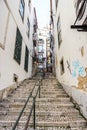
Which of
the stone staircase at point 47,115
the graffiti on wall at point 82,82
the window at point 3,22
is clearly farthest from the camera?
the window at point 3,22

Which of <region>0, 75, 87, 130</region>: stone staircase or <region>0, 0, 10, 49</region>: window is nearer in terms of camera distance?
<region>0, 75, 87, 130</region>: stone staircase

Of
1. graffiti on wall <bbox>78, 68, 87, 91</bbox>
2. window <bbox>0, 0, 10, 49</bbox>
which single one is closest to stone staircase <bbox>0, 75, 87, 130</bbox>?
graffiti on wall <bbox>78, 68, 87, 91</bbox>

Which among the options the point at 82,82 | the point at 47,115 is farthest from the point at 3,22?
the point at 47,115

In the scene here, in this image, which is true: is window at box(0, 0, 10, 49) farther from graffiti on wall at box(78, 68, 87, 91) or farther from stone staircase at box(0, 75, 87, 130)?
graffiti on wall at box(78, 68, 87, 91)

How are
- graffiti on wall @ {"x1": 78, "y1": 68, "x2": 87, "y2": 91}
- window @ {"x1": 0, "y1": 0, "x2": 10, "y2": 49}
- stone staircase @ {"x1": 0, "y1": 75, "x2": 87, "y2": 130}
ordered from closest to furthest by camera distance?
stone staircase @ {"x1": 0, "y1": 75, "x2": 87, "y2": 130}
graffiti on wall @ {"x1": 78, "y1": 68, "x2": 87, "y2": 91}
window @ {"x1": 0, "y1": 0, "x2": 10, "y2": 49}

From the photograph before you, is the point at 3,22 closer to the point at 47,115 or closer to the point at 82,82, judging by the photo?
the point at 82,82

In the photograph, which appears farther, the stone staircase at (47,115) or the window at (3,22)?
the window at (3,22)

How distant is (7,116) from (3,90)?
1.64 metres

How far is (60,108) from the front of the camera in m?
5.15

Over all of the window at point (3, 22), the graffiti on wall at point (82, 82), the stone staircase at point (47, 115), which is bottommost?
the stone staircase at point (47, 115)

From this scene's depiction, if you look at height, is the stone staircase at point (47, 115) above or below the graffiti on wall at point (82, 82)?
below

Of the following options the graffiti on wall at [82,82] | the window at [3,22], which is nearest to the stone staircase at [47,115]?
the graffiti on wall at [82,82]

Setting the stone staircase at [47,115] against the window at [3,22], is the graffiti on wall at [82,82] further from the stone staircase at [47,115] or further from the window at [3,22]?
the window at [3,22]

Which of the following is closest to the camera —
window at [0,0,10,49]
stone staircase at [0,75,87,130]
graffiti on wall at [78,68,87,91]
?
stone staircase at [0,75,87,130]
